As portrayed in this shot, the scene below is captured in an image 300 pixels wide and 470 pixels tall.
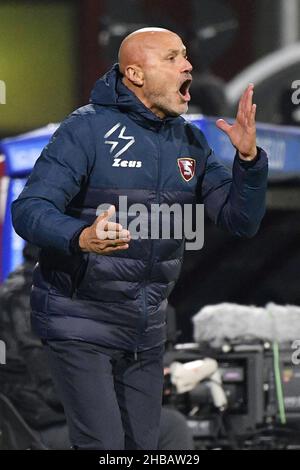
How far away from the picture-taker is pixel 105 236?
4551 mm

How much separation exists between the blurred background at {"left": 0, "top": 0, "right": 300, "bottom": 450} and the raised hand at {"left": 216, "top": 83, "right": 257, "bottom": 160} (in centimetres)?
237

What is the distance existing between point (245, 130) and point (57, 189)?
572 millimetres

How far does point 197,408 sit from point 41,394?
A: 87cm

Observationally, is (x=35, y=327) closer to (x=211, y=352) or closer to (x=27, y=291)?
(x=27, y=291)

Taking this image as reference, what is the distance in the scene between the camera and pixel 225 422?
7273mm

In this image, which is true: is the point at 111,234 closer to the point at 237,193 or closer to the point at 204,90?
the point at 237,193

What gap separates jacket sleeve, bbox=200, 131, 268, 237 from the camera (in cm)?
491

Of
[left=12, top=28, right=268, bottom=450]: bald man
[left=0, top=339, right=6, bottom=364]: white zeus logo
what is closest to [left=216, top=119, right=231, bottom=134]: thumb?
[left=12, top=28, right=268, bottom=450]: bald man

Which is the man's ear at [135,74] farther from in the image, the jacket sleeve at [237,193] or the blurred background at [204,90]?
the blurred background at [204,90]

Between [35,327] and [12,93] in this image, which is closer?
[35,327]

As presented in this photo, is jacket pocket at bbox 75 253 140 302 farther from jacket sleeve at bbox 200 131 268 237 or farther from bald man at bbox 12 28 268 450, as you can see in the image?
jacket sleeve at bbox 200 131 268 237

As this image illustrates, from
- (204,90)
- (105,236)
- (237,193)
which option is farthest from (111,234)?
(204,90)

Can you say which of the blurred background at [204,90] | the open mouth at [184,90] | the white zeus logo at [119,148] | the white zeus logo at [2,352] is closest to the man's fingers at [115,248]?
the white zeus logo at [119,148]

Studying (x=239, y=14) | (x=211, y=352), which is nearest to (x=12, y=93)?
(x=239, y=14)
